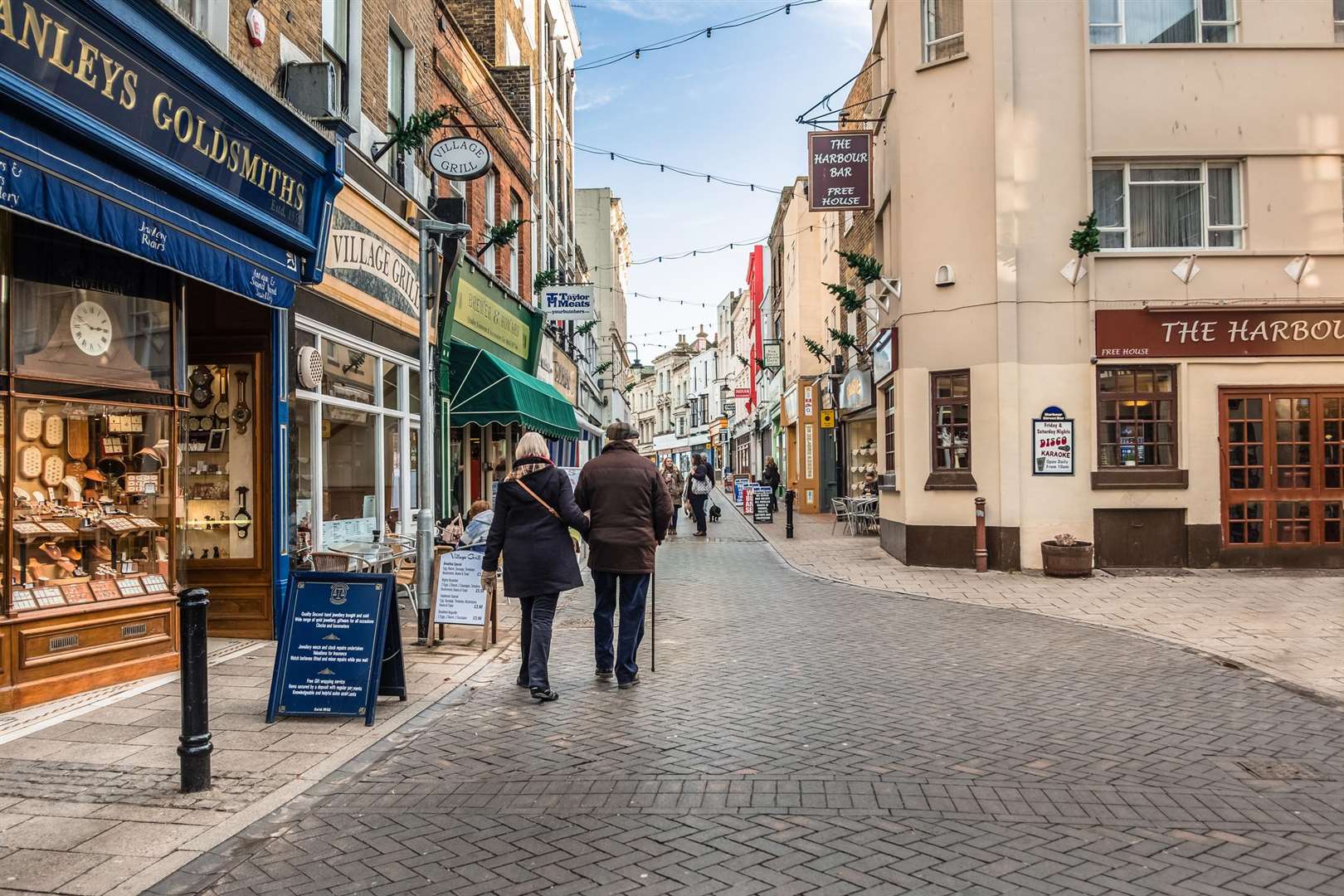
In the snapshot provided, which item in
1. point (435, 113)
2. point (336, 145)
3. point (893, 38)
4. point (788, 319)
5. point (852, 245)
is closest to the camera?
point (336, 145)

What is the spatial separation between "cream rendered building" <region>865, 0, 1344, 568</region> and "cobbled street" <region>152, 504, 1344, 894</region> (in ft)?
22.2

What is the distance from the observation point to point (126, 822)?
4.51 m

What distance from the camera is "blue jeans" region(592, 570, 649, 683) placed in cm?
736

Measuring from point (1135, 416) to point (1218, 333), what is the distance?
1619mm

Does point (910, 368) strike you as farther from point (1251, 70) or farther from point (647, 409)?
point (647, 409)

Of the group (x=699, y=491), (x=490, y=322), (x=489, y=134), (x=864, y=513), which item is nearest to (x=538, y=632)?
(x=490, y=322)

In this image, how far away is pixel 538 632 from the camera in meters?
7.09

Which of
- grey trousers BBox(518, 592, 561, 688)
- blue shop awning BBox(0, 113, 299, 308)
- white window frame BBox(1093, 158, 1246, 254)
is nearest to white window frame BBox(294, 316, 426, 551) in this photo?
blue shop awning BBox(0, 113, 299, 308)

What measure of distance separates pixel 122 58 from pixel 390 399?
6719mm

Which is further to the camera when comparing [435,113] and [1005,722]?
[435,113]

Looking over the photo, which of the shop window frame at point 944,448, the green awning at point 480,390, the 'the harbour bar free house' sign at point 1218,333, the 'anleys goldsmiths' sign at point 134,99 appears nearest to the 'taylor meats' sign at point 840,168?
the shop window frame at point 944,448

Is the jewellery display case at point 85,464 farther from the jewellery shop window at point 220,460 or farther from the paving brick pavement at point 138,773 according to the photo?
the jewellery shop window at point 220,460

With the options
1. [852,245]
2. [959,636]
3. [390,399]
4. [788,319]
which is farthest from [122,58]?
[788,319]

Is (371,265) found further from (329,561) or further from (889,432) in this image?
(889,432)
